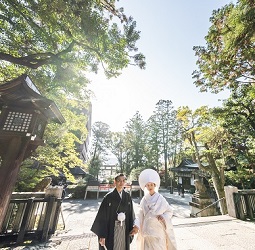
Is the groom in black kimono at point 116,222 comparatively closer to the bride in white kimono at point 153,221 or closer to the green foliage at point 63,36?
the bride in white kimono at point 153,221

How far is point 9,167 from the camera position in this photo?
3.13 m

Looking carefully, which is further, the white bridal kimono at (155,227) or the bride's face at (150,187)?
the bride's face at (150,187)

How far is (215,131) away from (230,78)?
640 cm

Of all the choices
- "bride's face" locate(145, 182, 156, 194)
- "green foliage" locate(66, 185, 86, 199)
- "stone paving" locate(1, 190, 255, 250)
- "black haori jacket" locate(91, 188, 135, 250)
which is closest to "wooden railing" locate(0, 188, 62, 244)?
"stone paving" locate(1, 190, 255, 250)

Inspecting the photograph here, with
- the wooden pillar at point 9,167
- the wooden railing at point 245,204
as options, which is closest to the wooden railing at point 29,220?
the wooden pillar at point 9,167

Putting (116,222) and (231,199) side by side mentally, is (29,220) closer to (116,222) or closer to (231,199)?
(116,222)

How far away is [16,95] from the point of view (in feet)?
11.0

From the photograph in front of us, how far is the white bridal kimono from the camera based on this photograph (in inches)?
98.4

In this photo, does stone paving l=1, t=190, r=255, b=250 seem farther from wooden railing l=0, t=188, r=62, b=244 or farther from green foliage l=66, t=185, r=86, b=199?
green foliage l=66, t=185, r=86, b=199

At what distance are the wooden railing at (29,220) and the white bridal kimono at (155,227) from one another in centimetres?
335

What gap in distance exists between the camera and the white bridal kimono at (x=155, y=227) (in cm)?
250

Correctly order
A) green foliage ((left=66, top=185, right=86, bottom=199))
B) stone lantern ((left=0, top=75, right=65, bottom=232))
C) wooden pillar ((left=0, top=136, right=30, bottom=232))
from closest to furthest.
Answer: wooden pillar ((left=0, top=136, right=30, bottom=232)), stone lantern ((left=0, top=75, right=65, bottom=232)), green foliage ((left=66, top=185, right=86, bottom=199))

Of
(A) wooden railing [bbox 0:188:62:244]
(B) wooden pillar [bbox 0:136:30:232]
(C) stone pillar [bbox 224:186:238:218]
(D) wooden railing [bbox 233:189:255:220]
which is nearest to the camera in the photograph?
(B) wooden pillar [bbox 0:136:30:232]

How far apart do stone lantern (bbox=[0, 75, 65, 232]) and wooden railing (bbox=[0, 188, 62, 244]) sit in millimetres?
1669
